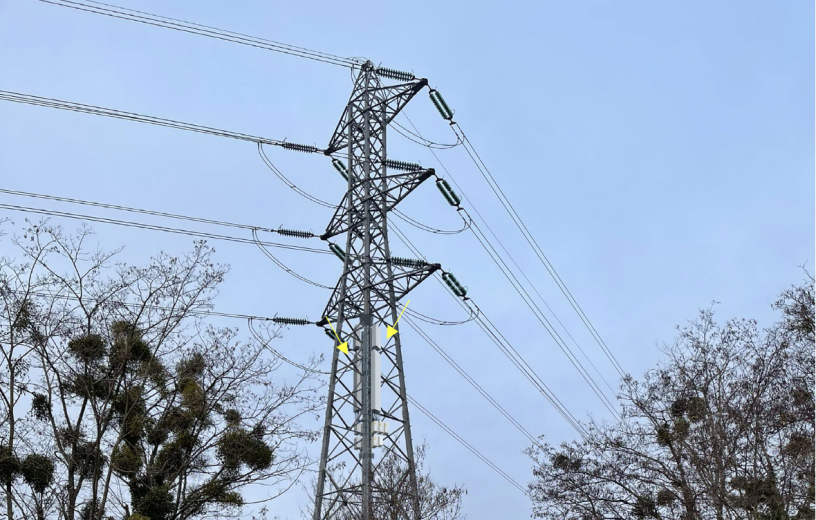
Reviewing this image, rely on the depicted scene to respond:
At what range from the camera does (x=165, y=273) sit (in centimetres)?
1905

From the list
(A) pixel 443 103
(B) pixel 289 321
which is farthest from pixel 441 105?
(B) pixel 289 321

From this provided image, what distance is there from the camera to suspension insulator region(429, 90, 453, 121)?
72.7ft

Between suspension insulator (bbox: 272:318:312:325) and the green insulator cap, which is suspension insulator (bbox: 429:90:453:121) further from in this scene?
suspension insulator (bbox: 272:318:312:325)

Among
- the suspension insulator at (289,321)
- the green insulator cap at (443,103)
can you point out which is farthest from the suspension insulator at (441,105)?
the suspension insulator at (289,321)

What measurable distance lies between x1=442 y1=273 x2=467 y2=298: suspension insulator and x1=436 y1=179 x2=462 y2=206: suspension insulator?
2012mm

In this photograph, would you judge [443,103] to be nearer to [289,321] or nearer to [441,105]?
[441,105]

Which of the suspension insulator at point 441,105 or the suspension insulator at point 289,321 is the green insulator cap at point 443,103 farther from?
the suspension insulator at point 289,321

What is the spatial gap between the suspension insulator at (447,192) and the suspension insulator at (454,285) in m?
2.01

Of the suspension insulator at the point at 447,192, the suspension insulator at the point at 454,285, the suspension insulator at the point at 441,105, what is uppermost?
the suspension insulator at the point at 441,105

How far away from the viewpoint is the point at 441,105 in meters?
22.5

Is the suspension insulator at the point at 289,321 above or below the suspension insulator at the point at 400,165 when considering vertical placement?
below

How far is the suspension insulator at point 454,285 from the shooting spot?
1900 cm

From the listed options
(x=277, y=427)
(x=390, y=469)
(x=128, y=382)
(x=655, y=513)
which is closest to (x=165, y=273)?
(x=128, y=382)

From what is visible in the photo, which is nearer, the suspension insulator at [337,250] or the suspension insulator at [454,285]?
the suspension insulator at [454,285]
